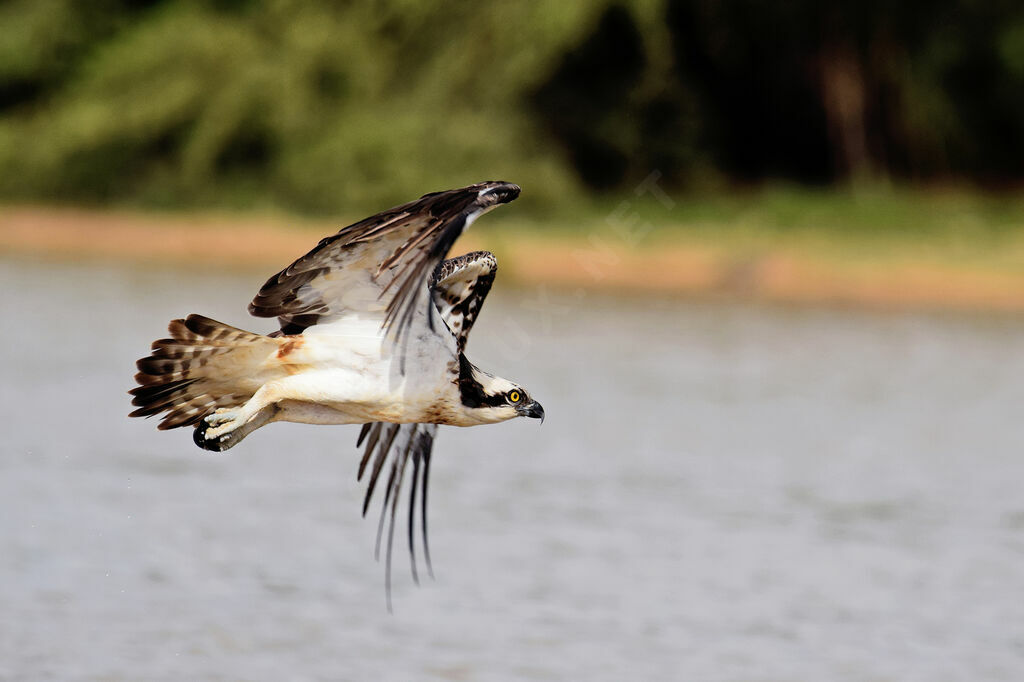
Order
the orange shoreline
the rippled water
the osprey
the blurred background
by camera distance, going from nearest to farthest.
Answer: the osprey, the rippled water, the blurred background, the orange shoreline

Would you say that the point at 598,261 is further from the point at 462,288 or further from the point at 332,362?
the point at 332,362

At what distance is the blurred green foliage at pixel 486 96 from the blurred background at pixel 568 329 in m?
0.05

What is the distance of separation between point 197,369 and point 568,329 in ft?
30.9

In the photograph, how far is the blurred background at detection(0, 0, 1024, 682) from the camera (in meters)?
8.08

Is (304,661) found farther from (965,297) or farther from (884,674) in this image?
(965,297)

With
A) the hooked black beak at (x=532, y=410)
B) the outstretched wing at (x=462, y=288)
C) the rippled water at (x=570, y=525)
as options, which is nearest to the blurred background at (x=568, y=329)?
the rippled water at (x=570, y=525)

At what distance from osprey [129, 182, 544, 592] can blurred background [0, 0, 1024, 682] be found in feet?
4.69

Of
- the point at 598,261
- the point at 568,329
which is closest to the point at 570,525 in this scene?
the point at 568,329

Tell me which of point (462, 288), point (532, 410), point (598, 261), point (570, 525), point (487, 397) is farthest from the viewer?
point (598, 261)

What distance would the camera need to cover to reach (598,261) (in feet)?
59.1

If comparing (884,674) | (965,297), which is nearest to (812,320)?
(965,297)

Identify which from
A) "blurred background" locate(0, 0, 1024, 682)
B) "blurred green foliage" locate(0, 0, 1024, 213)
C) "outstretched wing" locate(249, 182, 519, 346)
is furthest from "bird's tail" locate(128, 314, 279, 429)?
"blurred green foliage" locate(0, 0, 1024, 213)

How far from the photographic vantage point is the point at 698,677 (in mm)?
7434

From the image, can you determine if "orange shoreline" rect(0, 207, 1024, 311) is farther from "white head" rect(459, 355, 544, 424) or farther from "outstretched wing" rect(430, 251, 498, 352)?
"white head" rect(459, 355, 544, 424)
